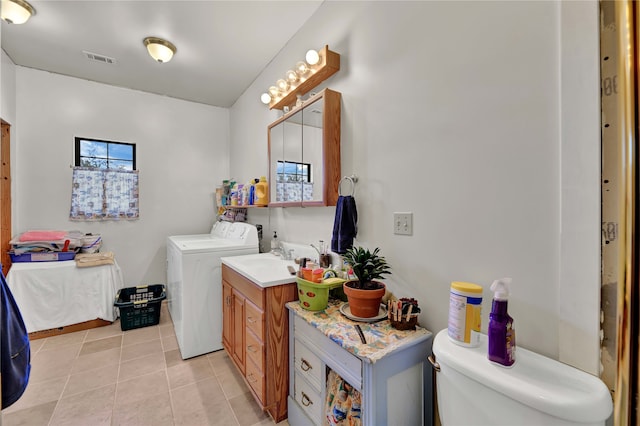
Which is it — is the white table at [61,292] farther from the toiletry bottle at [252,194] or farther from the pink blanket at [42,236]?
the toiletry bottle at [252,194]

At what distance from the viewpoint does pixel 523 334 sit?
974mm

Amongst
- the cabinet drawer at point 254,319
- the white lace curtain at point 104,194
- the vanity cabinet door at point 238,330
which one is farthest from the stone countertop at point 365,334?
the white lace curtain at point 104,194

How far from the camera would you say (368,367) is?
1.04 meters

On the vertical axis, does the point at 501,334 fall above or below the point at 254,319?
above

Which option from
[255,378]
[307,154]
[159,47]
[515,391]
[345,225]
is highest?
[159,47]

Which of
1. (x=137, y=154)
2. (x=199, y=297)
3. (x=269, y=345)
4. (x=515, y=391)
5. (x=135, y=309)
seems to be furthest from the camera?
(x=137, y=154)

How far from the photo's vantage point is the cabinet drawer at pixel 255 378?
162 centimetres

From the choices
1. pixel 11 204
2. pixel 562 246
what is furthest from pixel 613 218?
pixel 11 204

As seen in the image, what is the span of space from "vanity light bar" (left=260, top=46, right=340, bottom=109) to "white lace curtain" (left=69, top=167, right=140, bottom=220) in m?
2.18

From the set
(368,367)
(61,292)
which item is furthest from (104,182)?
(368,367)

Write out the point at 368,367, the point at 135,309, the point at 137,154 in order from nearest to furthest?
the point at 368,367, the point at 135,309, the point at 137,154

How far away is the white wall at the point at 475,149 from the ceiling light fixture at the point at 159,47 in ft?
5.38

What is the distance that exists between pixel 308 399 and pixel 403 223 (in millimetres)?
1050

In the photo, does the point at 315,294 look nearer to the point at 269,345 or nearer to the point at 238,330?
the point at 269,345
